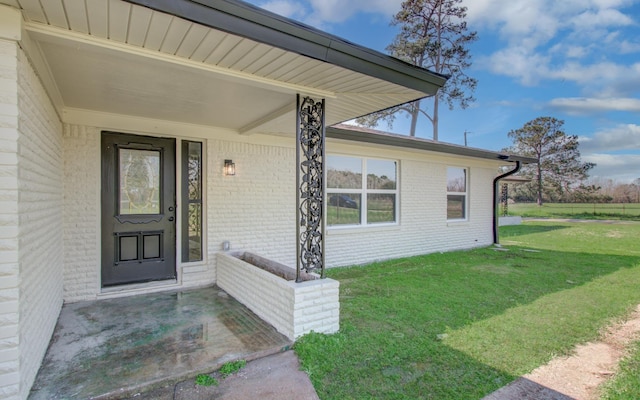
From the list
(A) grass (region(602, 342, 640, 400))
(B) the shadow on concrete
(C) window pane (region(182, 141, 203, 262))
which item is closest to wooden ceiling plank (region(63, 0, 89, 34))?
(C) window pane (region(182, 141, 203, 262))

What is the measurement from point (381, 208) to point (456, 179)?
280 cm

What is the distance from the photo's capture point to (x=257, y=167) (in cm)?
538

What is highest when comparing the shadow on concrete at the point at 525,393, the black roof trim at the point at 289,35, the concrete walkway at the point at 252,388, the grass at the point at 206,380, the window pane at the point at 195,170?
the black roof trim at the point at 289,35

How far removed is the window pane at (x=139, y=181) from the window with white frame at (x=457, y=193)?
6.73m

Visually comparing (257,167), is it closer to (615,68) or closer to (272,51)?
(272,51)

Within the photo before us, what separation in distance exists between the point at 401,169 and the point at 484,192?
10.9 feet

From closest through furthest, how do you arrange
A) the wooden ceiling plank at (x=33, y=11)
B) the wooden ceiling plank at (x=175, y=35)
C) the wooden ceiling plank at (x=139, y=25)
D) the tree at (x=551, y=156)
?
the wooden ceiling plank at (x=33, y=11), the wooden ceiling plank at (x=139, y=25), the wooden ceiling plank at (x=175, y=35), the tree at (x=551, y=156)

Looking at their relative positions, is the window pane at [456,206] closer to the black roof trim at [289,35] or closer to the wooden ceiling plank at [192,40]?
the black roof trim at [289,35]

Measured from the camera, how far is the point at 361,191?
6.71 meters

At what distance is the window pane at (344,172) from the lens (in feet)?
20.8

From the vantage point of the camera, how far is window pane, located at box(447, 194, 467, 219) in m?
8.43

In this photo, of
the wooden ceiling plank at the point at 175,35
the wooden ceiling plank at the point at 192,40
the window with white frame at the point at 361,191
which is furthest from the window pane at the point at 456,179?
the wooden ceiling plank at the point at 175,35

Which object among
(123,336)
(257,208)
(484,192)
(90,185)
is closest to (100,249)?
(90,185)

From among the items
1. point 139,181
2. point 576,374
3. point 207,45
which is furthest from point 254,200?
point 576,374
